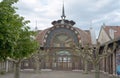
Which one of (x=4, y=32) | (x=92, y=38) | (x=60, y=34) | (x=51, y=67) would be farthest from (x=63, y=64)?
(x=4, y=32)

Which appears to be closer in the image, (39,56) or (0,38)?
(0,38)

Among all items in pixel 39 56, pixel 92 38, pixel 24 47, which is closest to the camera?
pixel 24 47

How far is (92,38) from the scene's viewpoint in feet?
225

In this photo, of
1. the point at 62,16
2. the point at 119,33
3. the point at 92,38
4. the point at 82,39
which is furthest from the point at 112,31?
the point at 62,16

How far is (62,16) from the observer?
74.2 meters

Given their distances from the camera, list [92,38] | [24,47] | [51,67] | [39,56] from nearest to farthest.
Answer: [24,47], [39,56], [51,67], [92,38]

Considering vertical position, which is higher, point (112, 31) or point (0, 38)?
point (112, 31)

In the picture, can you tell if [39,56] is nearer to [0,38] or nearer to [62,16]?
[62,16]

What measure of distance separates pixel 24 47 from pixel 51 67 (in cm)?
4152

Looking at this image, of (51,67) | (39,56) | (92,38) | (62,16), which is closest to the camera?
(39,56)

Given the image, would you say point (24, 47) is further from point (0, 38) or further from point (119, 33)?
point (119, 33)

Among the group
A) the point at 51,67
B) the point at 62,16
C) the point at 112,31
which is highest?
the point at 62,16

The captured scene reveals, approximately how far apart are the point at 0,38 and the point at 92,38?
5907 centimetres

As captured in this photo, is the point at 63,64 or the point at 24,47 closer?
the point at 24,47
